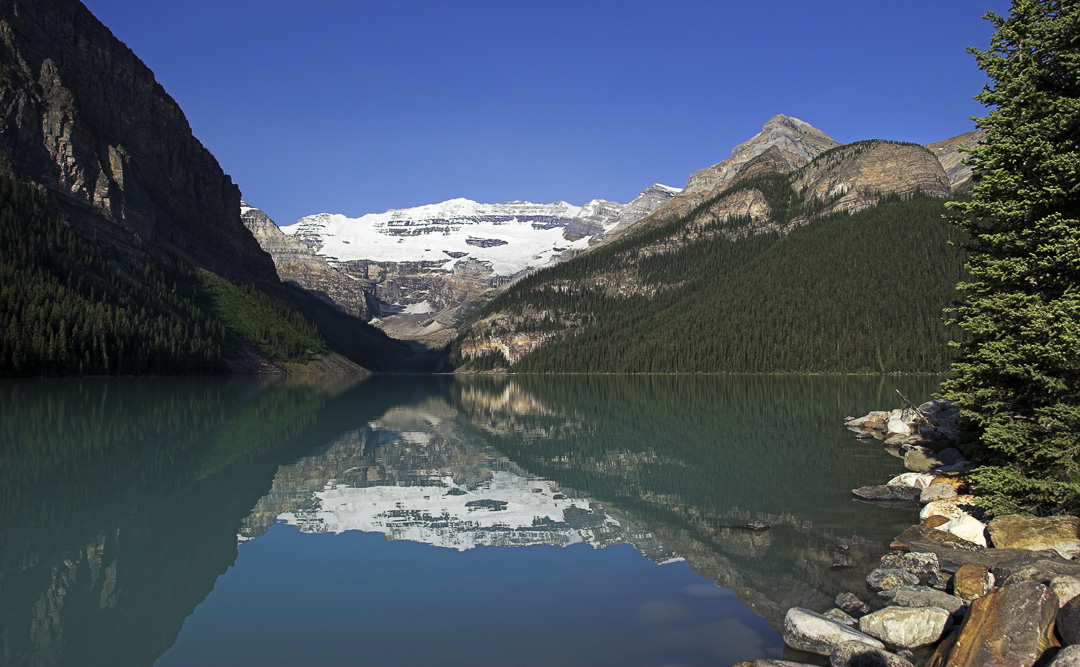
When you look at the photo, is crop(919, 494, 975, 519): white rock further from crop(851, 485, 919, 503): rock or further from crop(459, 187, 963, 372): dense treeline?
crop(459, 187, 963, 372): dense treeline

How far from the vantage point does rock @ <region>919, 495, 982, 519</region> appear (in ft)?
54.1

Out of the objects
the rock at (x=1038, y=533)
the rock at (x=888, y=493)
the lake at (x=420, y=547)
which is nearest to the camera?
the lake at (x=420, y=547)

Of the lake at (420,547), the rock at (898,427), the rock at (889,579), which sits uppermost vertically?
the rock at (898,427)

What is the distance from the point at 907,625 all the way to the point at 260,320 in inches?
6341

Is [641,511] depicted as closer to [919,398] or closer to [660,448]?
[660,448]

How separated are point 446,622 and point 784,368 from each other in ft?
444

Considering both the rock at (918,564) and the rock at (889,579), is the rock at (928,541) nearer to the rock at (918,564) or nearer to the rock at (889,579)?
the rock at (918,564)

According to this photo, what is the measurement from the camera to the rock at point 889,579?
12188 mm

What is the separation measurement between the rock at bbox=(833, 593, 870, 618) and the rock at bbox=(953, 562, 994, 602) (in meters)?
1.54

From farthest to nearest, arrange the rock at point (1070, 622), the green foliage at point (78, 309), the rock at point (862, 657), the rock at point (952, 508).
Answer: the green foliage at point (78, 309) < the rock at point (952, 508) < the rock at point (862, 657) < the rock at point (1070, 622)

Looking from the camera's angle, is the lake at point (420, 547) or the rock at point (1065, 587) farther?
the lake at point (420, 547)

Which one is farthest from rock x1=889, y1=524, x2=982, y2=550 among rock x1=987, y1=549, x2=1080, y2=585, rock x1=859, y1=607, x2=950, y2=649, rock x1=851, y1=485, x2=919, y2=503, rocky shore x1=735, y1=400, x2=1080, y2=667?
rock x1=859, y1=607, x2=950, y2=649

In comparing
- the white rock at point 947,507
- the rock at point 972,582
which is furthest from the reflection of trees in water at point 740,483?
the rock at point 972,582

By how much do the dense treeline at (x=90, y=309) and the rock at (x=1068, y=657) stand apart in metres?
97.5
